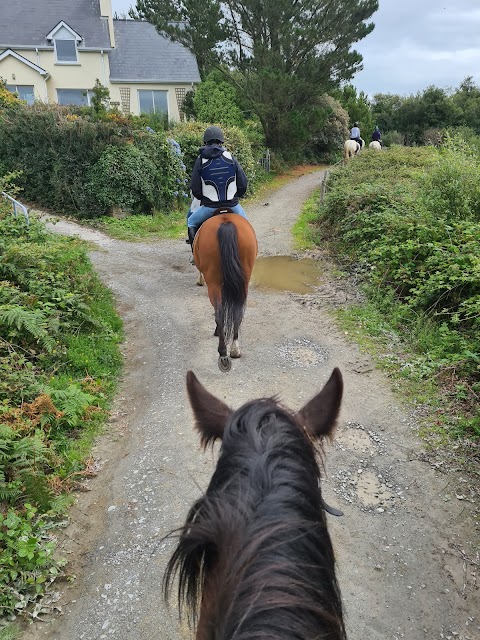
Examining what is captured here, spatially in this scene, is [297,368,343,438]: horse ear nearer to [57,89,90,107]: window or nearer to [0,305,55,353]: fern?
[0,305,55,353]: fern

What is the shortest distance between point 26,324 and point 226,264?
2.31m

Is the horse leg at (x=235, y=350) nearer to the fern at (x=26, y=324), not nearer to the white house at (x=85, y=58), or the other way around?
the fern at (x=26, y=324)

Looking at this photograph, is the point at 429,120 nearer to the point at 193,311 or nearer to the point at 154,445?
the point at 193,311

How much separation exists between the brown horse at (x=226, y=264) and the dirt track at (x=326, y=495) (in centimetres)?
60

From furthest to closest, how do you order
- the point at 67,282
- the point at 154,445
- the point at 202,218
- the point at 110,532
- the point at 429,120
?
the point at 429,120
the point at 67,282
the point at 202,218
the point at 154,445
the point at 110,532

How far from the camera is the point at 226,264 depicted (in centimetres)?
513

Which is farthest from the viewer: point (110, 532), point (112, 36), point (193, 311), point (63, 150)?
point (112, 36)

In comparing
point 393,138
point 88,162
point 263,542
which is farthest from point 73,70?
point 263,542

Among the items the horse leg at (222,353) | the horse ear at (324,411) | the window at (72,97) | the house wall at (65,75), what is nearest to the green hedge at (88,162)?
the horse leg at (222,353)

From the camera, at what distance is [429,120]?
3825 cm

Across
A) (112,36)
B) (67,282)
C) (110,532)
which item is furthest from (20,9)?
(110,532)

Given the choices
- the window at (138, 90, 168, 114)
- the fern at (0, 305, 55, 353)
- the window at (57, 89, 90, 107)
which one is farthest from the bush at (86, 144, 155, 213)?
the window at (57, 89, 90, 107)

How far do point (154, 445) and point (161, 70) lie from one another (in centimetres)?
2794

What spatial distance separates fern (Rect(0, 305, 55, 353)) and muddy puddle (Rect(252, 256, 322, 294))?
406 centimetres
